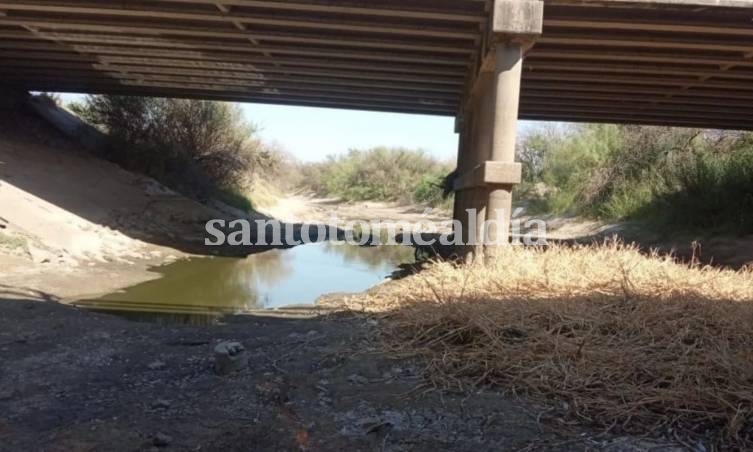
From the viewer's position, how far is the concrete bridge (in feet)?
25.9

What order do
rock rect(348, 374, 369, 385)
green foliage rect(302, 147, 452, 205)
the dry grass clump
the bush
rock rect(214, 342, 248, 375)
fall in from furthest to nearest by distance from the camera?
green foliage rect(302, 147, 452, 205), the bush, rock rect(214, 342, 248, 375), rock rect(348, 374, 369, 385), the dry grass clump

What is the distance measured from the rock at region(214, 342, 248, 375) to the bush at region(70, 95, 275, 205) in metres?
14.4

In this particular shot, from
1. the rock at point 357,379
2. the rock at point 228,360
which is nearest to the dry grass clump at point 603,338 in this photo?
the rock at point 357,379

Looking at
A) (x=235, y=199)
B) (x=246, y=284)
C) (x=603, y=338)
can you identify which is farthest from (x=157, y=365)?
(x=235, y=199)

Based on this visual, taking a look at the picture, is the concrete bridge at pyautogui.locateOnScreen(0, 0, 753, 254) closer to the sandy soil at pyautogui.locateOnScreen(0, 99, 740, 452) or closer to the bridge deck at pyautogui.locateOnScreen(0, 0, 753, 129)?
the bridge deck at pyautogui.locateOnScreen(0, 0, 753, 129)

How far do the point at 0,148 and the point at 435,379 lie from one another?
1373 cm

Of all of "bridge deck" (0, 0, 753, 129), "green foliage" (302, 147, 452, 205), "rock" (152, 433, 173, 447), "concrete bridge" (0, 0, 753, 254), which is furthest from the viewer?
"green foliage" (302, 147, 452, 205)

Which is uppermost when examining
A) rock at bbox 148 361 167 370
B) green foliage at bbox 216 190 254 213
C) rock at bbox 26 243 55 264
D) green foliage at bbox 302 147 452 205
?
green foliage at bbox 302 147 452 205

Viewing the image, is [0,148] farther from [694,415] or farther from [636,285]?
[694,415]

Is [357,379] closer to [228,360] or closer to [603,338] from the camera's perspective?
[228,360]

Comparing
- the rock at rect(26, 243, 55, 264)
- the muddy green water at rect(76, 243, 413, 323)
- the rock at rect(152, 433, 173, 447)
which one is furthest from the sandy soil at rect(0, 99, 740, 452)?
the rock at rect(26, 243, 55, 264)

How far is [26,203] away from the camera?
1111 cm

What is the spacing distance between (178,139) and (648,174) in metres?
16.6

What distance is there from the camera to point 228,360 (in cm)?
434
